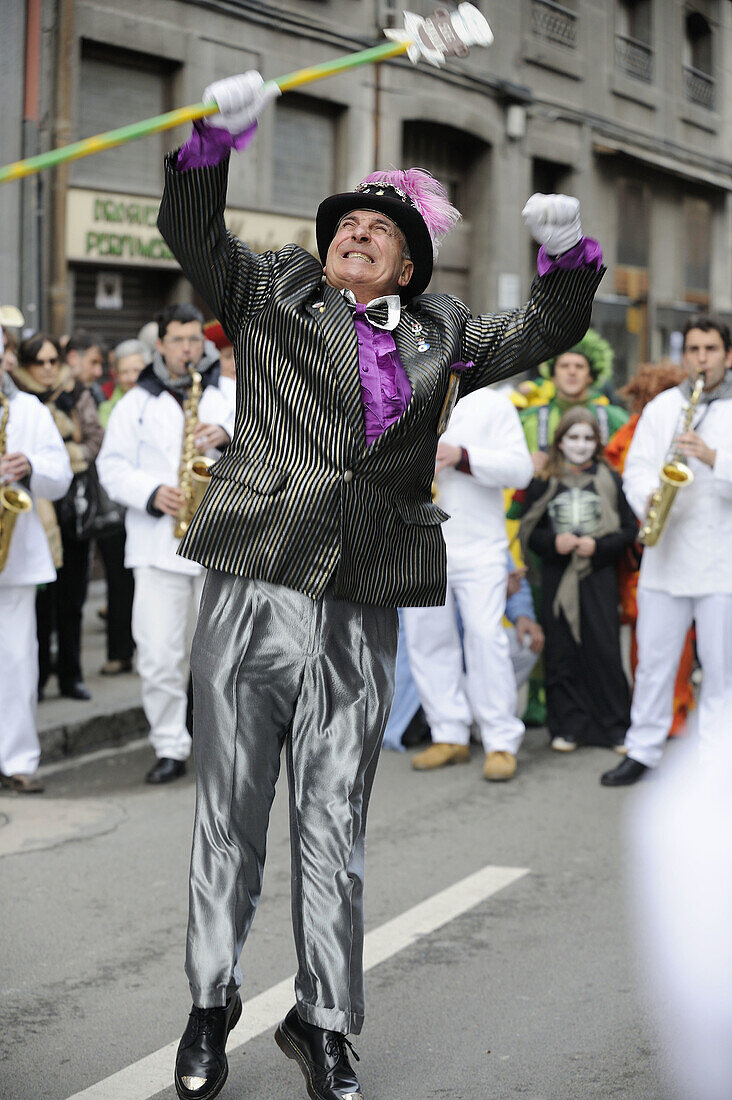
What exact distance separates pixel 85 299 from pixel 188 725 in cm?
663

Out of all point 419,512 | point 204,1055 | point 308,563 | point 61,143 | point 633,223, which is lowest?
point 204,1055

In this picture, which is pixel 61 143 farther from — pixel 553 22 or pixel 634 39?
pixel 634 39

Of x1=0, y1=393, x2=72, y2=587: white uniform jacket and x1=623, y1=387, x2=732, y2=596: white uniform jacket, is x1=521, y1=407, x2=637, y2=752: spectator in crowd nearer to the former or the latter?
x1=623, y1=387, x2=732, y2=596: white uniform jacket

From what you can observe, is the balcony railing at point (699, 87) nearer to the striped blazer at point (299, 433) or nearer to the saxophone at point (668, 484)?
the saxophone at point (668, 484)

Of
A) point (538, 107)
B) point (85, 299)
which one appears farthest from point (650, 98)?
point (85, 299)

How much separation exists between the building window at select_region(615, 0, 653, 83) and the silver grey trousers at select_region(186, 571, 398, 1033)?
681 inches

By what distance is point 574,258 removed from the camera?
3613mm

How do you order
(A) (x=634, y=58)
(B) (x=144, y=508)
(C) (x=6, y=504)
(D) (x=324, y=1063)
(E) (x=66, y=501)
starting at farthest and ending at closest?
1. (A) (x=634, y=58)
2. (E) (x=66, y=501)
3. (B) (x=144, y=508)
4. (C) (x=6, y=504)
5. (D) (x=324, y=1063)

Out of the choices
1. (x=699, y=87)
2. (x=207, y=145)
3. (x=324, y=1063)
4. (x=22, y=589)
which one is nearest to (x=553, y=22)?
(x=699, y=87)

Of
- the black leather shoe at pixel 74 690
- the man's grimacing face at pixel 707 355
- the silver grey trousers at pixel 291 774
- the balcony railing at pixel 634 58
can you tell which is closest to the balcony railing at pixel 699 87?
the balcony railing at pixel 634 58

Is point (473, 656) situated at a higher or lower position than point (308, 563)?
lower

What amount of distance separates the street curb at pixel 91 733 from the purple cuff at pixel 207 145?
469 centimetres

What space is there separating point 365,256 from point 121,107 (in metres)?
10.6

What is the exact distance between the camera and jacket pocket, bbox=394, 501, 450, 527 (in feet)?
11.9
